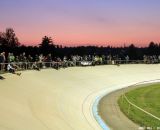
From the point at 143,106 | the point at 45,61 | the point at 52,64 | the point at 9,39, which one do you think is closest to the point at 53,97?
the point at 143,106

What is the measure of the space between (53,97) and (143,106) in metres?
7.17

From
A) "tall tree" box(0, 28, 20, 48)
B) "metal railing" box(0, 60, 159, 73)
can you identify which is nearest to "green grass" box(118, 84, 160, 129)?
"metal railing" box(0, 60, 159, 73)

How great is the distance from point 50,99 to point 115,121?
16.5ft

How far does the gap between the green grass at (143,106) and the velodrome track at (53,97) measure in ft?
8.09

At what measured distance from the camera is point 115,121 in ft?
78.0

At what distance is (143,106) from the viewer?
101 feet

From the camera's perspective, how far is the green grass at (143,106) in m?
23.2

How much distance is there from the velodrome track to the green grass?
2466 mm

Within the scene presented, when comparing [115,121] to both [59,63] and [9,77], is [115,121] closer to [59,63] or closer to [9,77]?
[9,77]

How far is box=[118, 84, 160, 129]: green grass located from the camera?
76.3 ft

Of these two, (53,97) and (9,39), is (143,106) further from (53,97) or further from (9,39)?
(9,39)

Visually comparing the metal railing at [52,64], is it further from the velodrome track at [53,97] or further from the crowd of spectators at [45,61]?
the velodrome track at [53,97]

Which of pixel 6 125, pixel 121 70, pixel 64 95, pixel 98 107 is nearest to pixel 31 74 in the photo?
pixel 64 95

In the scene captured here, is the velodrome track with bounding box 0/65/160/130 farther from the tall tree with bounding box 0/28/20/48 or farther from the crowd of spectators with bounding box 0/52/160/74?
the tall tree with bounding box 0/28/20/48
